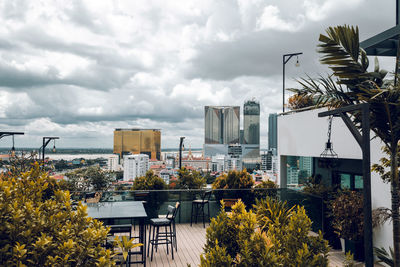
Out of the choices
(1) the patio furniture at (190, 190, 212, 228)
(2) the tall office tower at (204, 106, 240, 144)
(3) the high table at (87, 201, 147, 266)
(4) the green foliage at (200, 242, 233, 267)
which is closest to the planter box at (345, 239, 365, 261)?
(3) the high table at (87, 201, 147, 266)

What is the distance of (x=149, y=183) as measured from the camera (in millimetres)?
10266

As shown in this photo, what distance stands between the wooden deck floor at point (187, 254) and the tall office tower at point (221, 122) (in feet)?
100

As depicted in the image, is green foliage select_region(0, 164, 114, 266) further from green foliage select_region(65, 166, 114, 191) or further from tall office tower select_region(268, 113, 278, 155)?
tall office tower select_region(268, 113, 278, 155)

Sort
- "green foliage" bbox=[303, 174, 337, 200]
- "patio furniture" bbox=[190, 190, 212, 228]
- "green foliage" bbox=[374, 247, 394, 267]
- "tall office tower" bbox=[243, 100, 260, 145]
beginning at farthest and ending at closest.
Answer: "tall office tower" bbox=[243, 100, 260, 145]
"patio furniture" bbox=[190, 190, 212, 228]
"green foliage" bbox=[303, 174, 337, 200]
"green foliage" bbox=[374, 247, 394, 267]

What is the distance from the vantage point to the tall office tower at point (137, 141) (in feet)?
124

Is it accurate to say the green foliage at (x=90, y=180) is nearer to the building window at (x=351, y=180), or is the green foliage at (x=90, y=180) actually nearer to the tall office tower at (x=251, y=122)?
the building window at (x=351, y=180)

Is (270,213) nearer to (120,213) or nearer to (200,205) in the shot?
(120,213)

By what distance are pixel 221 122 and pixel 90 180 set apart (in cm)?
3059

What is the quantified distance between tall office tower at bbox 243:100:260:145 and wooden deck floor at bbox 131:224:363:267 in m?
29.2

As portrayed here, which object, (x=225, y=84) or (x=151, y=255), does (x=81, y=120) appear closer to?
(x=151, y=255)

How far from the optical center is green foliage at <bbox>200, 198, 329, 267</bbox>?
2.77m

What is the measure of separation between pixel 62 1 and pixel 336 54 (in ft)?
31.7

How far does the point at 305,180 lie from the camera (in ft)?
32.0

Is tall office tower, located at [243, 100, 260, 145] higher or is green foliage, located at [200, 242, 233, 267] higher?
tall office tower, located at [243, 100, 260, 145]
